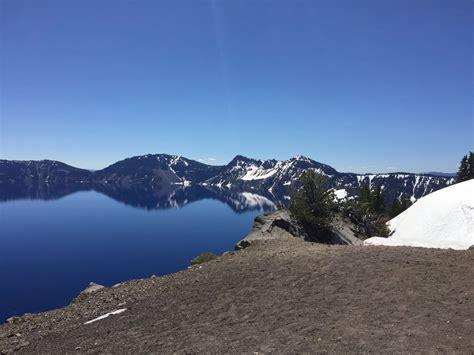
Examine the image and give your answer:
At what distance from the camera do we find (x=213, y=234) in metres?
150

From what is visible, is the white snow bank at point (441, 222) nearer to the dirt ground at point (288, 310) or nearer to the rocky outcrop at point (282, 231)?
the rocky outcrop at point (282, 231)

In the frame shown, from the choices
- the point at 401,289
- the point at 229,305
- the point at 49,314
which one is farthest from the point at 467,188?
the point at 49,314

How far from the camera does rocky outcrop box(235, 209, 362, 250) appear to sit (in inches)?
1022

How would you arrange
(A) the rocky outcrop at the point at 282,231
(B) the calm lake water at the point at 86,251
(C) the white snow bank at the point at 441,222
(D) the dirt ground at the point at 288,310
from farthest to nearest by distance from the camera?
1. (B) the calm lake water at the point at 86,251
2. (A) the rocky outcrop at the point at 282,231
3. (C) the white snow bank at the point at 441,222
4. (D) the dirt ground at the point at 288,310

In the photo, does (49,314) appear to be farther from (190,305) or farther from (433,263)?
(433,263)

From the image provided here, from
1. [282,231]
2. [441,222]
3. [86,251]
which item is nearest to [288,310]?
[282,231]

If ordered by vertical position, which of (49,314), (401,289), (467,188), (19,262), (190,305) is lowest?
(19,262)

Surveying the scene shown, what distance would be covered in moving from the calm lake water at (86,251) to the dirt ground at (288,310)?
212 ft

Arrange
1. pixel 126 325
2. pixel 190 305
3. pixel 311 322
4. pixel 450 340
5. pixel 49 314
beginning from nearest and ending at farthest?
pixel 450 340, pixel 311 322, pixel 126 325, pixel 190 305, pixel 49 314

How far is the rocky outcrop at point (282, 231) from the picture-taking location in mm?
25969

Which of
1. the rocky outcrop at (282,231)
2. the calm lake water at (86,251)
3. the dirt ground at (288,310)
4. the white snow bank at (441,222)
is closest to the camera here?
the dirt ground at (288,310)

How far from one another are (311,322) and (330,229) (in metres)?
20.3

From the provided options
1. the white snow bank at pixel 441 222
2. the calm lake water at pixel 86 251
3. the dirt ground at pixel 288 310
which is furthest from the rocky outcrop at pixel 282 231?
the calm lake water at pixel 86 251

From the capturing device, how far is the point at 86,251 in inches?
4695
